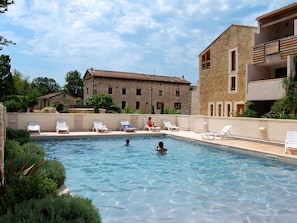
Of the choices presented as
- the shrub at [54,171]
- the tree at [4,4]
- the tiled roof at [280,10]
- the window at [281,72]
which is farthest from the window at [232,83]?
the shrub at [54,171]

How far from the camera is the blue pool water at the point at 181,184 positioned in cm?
566

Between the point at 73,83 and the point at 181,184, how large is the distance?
236ft

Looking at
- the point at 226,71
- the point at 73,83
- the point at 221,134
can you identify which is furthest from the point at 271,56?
the point at 73,83

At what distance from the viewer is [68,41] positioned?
76.7 feet

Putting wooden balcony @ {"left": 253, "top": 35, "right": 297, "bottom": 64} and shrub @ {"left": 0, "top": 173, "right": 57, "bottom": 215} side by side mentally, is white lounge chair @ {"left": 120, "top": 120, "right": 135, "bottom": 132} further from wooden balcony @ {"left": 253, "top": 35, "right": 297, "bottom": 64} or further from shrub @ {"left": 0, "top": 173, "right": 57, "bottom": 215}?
shrub @ {"left": 0, "top": 173, "right": 57, "bottom": 215}

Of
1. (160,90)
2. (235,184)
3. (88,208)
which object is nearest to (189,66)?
(160,90)

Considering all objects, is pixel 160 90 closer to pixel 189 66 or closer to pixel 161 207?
pixel 189 66

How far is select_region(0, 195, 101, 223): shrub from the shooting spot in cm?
282

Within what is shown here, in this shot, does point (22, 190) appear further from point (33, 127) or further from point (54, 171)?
point (33, 127)

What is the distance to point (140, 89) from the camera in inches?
2019

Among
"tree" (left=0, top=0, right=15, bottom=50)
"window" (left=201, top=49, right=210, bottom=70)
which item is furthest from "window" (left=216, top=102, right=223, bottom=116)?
"tree" (left=0, top=0, right=15, bottom=50)

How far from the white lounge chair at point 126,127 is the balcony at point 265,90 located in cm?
925

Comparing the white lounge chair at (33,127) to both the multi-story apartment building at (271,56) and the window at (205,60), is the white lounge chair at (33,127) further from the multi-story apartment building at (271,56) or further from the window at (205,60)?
the window at (205,60)

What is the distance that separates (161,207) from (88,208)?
2.99 meters
